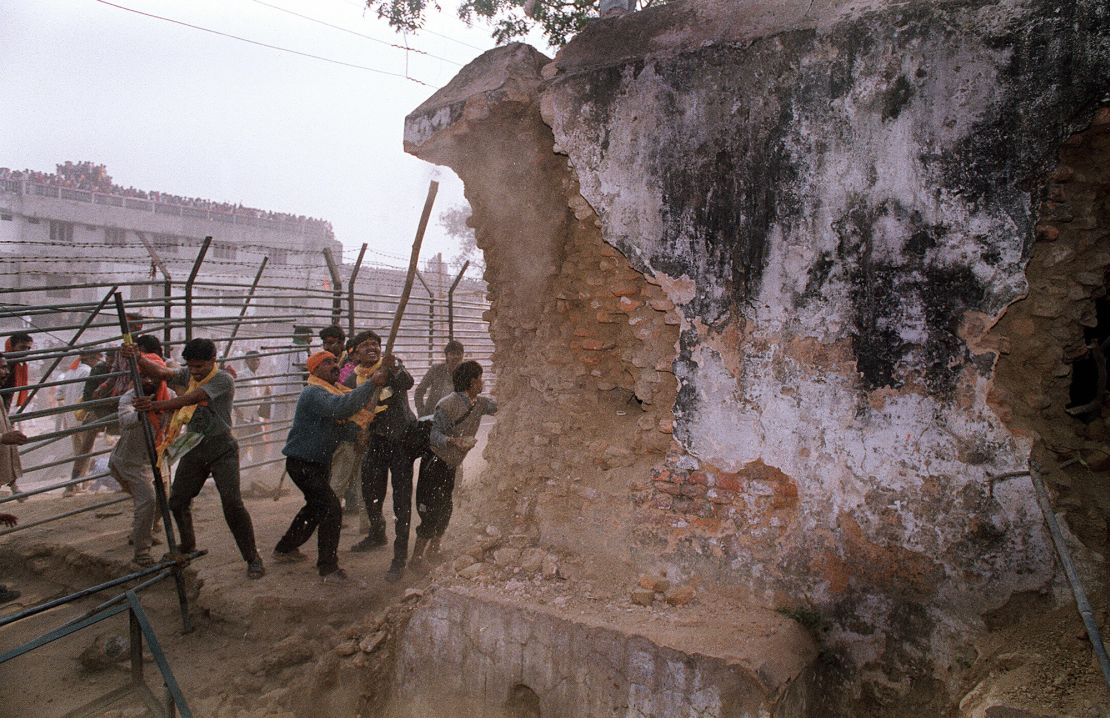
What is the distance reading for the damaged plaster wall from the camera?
2.81 m

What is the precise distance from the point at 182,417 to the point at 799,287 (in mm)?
4108

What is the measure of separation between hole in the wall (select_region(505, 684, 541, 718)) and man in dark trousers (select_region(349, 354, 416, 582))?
170cm

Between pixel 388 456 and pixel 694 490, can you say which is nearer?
pixel 694 490

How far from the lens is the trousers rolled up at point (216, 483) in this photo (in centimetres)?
474

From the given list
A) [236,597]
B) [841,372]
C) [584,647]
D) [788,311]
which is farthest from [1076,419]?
[236,597]

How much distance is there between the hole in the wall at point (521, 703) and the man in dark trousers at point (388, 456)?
170 centimetres

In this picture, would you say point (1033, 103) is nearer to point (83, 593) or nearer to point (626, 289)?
point (626, 289)

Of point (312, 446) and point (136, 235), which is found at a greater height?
point (136, 235)

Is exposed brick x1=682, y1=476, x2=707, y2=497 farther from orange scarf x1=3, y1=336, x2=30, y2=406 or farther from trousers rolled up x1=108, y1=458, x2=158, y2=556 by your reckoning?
orange scarf x1=3, y1=336, x2=30, y2=406

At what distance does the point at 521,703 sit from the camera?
3.39 metres

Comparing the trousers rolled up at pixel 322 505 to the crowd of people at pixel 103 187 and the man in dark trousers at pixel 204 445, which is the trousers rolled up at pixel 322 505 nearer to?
the man in dark trousers at pixel 204 445

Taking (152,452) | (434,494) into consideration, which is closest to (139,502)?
(152,452)

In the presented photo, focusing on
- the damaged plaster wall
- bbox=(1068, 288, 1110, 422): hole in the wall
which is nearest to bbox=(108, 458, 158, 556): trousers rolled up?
the damaged plaster wall

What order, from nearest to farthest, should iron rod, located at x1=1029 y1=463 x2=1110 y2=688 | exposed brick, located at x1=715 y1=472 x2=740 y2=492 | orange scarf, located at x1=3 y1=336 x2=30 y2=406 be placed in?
iron rod, located at x1=1029 y1=463 x2=1110 y2=688 → exposed brick, located at x1=715 y1=472 x2=740 y2=492 → orange scarf, located at x1=3 y1=336 x2=30 y2=406
